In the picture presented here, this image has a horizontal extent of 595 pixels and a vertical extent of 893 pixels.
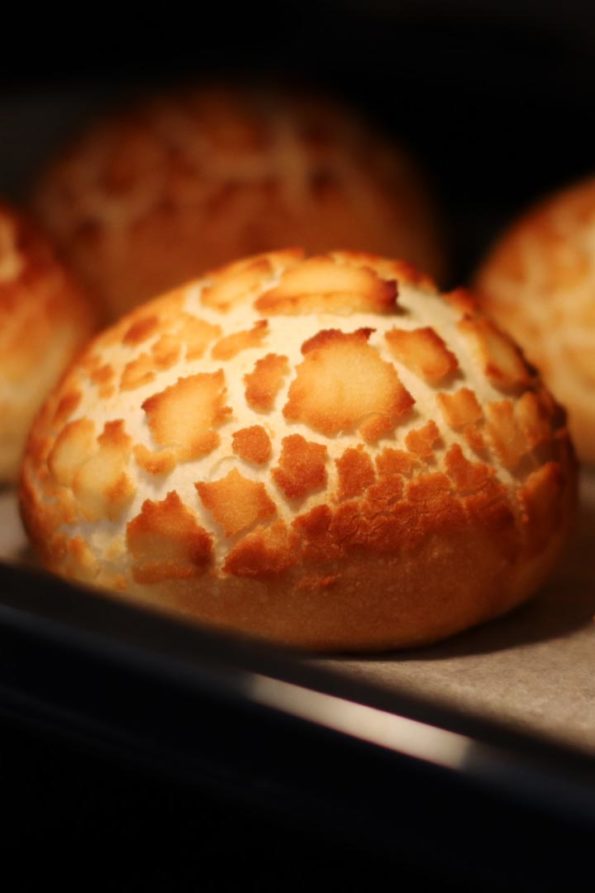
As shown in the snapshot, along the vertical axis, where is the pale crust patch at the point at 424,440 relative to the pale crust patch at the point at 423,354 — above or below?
below

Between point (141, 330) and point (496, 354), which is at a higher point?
point (141, 330)

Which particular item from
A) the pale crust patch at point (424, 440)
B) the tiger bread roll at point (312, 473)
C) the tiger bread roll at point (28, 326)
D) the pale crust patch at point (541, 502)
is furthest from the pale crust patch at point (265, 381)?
the tiger bread roll at point (28, 326)

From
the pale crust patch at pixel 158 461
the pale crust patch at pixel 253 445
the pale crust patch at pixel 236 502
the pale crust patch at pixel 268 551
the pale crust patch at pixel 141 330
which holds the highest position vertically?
the pale crust patch at pixel 141 330

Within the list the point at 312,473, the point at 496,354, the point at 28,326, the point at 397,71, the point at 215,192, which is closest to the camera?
the point at 312,473

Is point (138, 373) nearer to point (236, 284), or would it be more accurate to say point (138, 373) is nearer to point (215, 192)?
point (236, 284)

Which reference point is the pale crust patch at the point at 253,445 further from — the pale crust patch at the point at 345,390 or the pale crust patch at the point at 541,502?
the pale crust patch at the point at 541,502

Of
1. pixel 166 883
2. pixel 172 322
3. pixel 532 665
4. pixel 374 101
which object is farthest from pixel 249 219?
pixel 166 883

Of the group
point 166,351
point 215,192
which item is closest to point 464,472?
point 166,351

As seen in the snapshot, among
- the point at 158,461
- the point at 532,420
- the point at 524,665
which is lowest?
the point at 524,665
